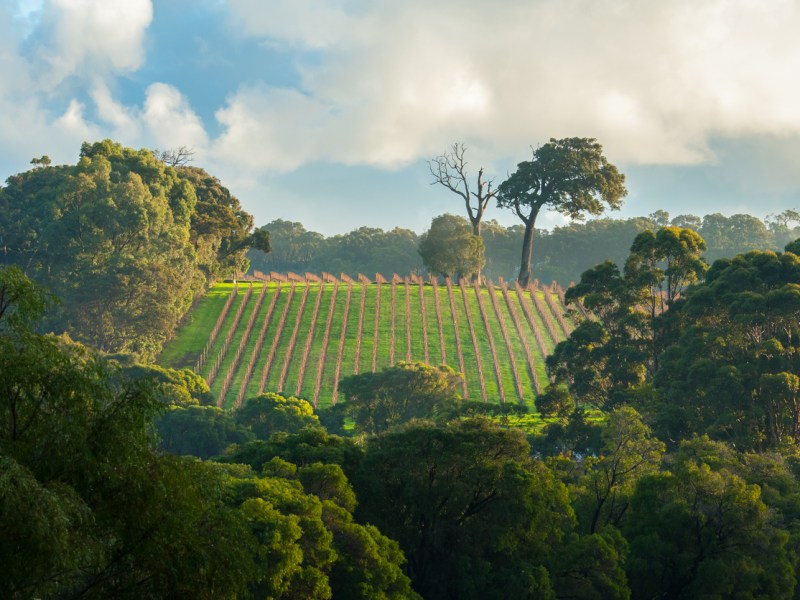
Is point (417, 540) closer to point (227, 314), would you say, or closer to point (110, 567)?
point (110, 567)

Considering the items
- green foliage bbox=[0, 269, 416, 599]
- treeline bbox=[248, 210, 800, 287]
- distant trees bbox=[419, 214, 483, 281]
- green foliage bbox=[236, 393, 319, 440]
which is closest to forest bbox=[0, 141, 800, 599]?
green foliage bbox=[0, 269, 416, 599]

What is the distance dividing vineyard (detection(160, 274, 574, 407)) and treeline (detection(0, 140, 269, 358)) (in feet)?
16.5

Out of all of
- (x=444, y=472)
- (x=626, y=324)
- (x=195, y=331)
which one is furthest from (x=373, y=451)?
(x=195, y=331)

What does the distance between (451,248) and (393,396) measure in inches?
1980

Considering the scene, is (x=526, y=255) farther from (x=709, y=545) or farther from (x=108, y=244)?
(x=709, y=545)

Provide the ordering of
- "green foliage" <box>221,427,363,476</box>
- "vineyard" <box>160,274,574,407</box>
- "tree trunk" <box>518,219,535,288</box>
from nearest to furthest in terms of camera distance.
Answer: "green foliage" <box>221,427,363,476</box> < "vineyard" <box>160,274,574,407</box> < "tree trunk" <box>518,219,535,288</box>

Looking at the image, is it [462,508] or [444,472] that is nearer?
[462,508]

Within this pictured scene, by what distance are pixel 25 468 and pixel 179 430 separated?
1878 inches

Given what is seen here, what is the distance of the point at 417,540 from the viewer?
1446 inches

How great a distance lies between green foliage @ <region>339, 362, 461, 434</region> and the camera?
67.0 meters

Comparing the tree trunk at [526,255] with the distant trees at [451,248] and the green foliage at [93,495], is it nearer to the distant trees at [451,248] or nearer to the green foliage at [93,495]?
the distant trees at [451,248]

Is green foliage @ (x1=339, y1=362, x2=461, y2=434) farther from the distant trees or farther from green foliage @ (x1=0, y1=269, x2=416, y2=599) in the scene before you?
the distant trees

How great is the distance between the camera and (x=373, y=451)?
3819 cm

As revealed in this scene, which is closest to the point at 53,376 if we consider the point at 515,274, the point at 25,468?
the point at 25,468
